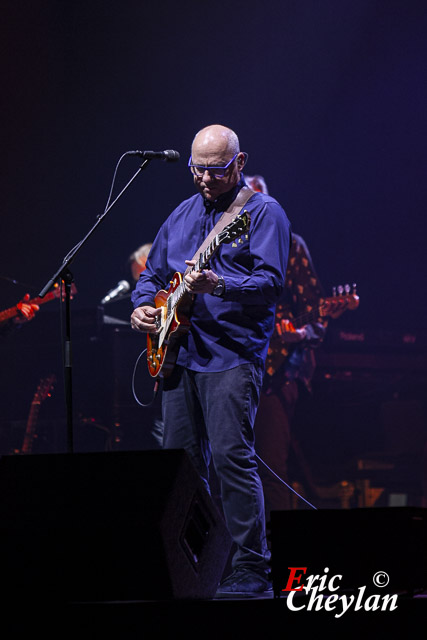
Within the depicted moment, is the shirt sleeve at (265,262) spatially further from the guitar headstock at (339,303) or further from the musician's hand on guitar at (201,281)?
the guitar headstock at (339,303)

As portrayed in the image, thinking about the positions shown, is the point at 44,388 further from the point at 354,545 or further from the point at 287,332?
the point at 354,545

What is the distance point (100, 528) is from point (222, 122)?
6288mm

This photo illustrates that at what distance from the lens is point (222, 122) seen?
785 cm

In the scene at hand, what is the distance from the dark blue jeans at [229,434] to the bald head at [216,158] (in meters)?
0.88

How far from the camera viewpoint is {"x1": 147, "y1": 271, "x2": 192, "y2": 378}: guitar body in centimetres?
342

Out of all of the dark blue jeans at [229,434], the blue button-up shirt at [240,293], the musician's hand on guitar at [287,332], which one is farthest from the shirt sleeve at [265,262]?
the musician's hand on guitar at [287,332]

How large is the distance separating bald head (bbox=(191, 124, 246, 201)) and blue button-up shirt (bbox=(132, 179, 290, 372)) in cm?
7

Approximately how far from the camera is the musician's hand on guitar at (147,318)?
3646 mm

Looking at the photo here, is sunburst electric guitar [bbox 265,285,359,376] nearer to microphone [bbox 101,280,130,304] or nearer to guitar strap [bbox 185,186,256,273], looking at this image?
microphone [bbox 101,280,130,304]

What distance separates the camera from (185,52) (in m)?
7.73

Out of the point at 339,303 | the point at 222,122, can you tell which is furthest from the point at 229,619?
the point at 222,122

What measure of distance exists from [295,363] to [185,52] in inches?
144

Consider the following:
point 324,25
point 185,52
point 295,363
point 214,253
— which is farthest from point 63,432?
→ point 324,25

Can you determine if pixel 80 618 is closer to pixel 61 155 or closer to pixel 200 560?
pixel 200 560
